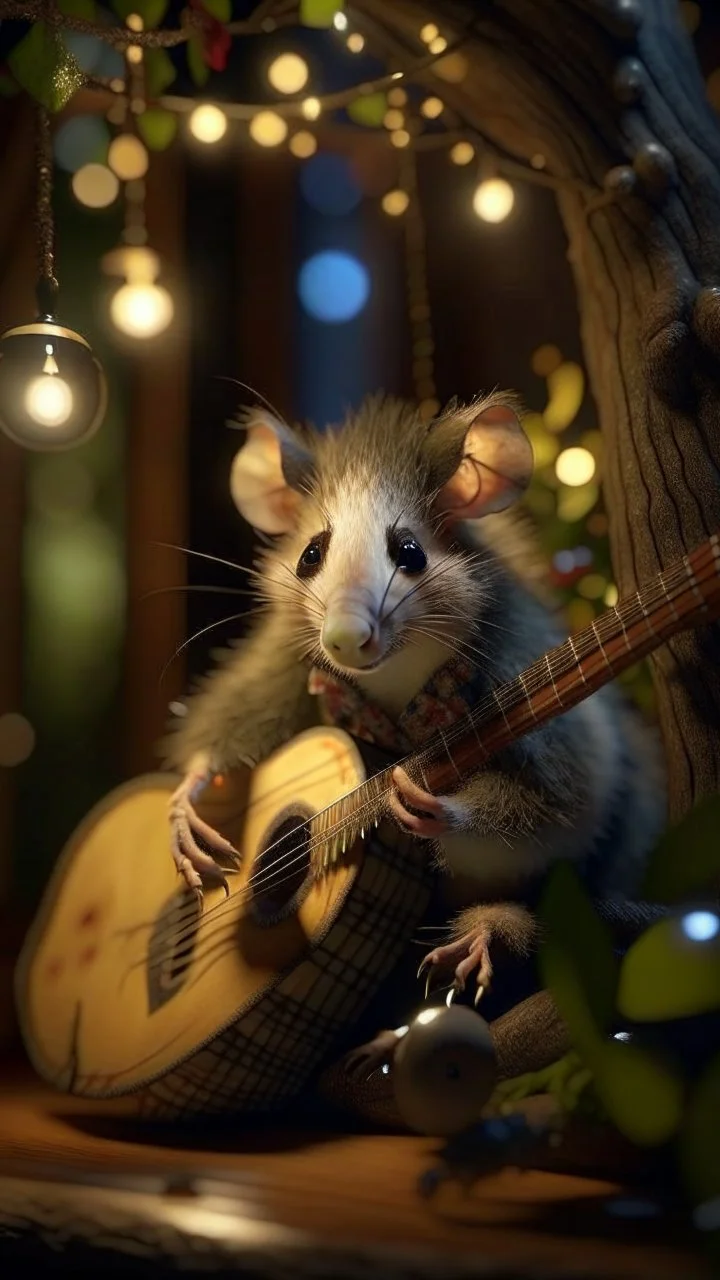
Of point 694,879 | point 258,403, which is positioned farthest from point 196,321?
point 694,879

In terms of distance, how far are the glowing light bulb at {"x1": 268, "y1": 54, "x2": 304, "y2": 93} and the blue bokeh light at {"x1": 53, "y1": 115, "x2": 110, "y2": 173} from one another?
0.27 meters

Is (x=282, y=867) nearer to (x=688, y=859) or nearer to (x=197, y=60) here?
(x=688, y=859)

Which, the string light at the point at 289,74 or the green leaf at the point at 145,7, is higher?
the string light at the point at 289,74

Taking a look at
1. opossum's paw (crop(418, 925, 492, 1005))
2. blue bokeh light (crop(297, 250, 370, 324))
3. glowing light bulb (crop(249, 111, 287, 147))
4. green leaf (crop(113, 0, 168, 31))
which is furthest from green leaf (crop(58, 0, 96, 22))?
opossum's paw (crop(418, 925, 492, 1005))

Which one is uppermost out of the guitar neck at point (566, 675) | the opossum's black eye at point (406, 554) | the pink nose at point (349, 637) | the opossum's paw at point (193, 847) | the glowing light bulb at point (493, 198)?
the glowing light bulb at point (493, 198)

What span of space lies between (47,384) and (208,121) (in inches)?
19.5

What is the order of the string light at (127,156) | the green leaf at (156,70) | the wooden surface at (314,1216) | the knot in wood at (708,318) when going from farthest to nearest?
1. the string light at (127,156)
2. the green leaf at (156,70)
3. the knot in wood at (708,318)
4. the wooden surface at (314,1216)

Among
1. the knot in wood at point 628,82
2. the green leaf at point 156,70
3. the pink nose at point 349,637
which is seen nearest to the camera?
the pink nose at point 349,637

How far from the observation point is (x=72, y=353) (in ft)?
3.81

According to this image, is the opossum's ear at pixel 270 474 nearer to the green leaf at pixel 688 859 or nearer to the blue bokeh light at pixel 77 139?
the green leaf at pixel 688 859

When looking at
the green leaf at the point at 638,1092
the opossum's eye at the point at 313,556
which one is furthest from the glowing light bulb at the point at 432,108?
the green leaf at the point at 638,1092

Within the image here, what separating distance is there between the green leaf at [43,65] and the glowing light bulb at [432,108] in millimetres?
584

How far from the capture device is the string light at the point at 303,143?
1.63 m

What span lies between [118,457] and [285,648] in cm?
61
